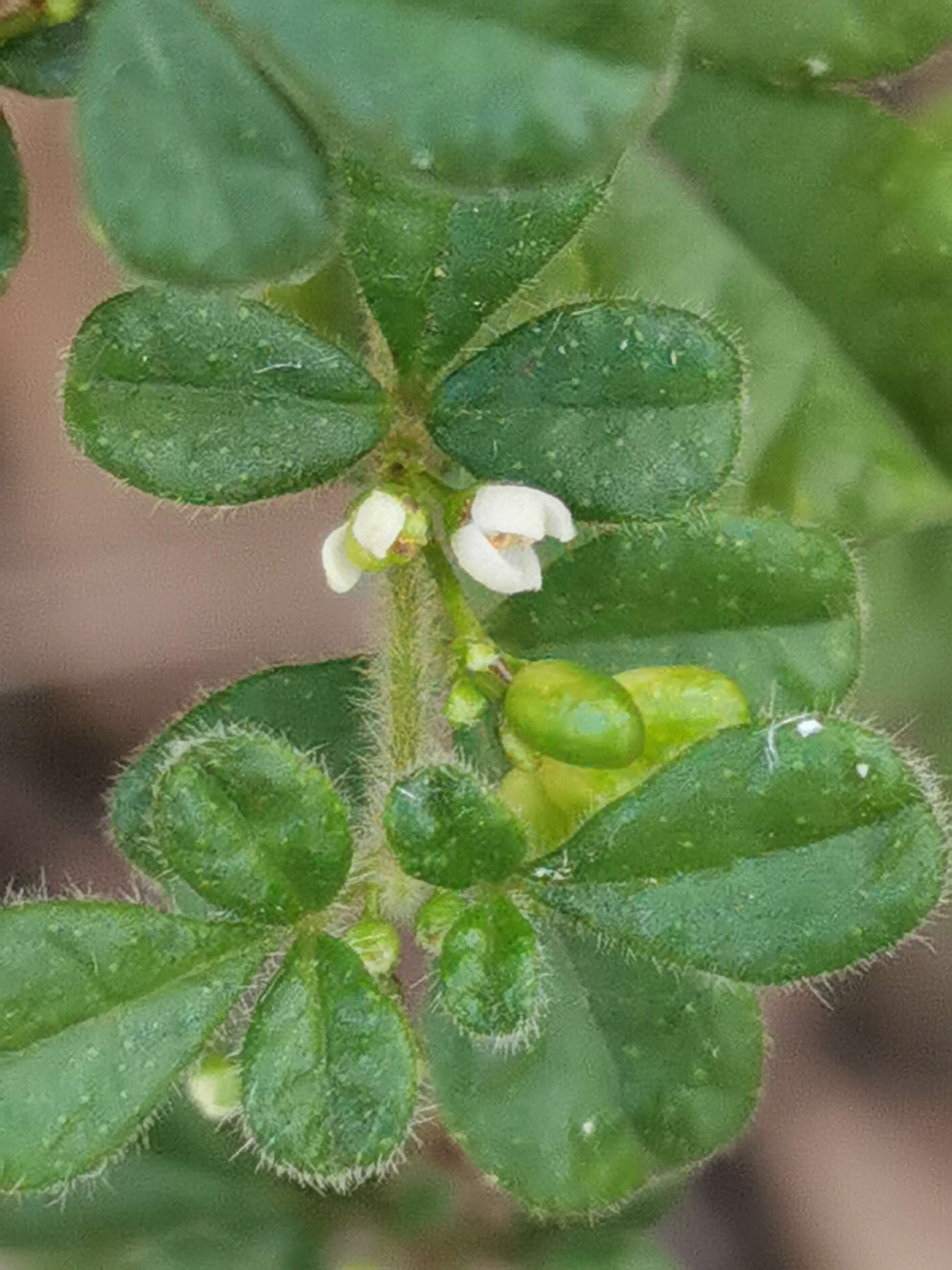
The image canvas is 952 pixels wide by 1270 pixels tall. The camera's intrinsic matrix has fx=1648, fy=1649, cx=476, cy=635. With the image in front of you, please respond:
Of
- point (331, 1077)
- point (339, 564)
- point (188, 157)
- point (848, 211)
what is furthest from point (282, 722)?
point (848, 211)

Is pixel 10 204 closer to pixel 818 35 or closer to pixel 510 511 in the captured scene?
pixel 510 511

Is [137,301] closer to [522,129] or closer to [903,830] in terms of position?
[522,129]

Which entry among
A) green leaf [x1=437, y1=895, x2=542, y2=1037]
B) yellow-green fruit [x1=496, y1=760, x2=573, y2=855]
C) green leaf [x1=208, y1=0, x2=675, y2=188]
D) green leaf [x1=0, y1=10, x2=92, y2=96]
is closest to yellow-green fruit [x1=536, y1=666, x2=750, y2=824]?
yellow-green fruit [x1=496, y1=760, x2=573, y2=855]

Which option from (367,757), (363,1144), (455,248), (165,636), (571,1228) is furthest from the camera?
(165,636)

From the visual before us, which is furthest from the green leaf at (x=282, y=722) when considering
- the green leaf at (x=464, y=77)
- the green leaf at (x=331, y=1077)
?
the green leaf at (x=464, y=77)

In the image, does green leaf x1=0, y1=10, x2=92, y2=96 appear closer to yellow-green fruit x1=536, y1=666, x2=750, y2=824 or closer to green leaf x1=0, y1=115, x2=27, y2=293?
green leaf x1=0, y1=115, x2=27, y2=293

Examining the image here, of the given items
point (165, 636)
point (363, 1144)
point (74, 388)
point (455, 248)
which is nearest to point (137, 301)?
point (74, 388)

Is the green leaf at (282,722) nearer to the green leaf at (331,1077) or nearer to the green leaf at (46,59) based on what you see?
the green leaf at (331,1077)
